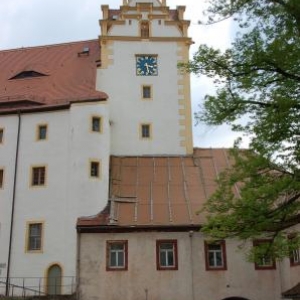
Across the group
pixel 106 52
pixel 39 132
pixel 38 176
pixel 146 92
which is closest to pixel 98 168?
pixel 38 176

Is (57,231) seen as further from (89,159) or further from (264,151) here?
(264,151)

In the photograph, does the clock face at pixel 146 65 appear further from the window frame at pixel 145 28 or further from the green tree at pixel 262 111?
the green tree at pixel 262 111

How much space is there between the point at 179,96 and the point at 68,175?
8.53 meters

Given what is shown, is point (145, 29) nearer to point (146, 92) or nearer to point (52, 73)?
point (146, 92)

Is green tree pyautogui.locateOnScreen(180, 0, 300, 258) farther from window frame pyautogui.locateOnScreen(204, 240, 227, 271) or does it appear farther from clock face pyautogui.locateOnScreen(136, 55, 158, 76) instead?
clock face pyautogui.locateOnScreen(136, 55, 158, 76)

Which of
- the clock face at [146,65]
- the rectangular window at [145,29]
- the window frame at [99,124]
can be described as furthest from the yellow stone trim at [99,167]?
the rectangular window at [145,29]

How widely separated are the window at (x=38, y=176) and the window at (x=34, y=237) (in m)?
2.02

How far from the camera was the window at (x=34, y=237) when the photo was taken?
23.5 m

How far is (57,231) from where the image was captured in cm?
2344

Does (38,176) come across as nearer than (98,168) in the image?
Yes

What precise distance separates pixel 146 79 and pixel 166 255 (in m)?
11.0

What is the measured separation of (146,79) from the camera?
1158 inches

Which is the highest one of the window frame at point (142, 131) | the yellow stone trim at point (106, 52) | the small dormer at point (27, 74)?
the yellow stone trim at point (106, 52)

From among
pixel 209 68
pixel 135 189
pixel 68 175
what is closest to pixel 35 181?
pixel 68 175
